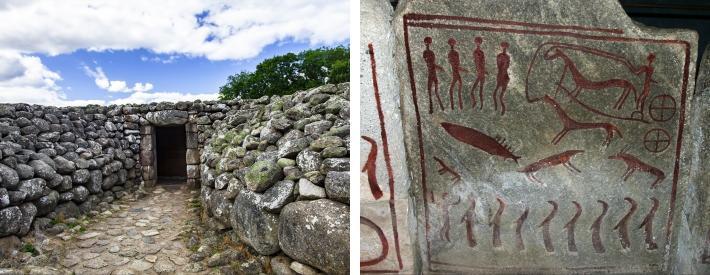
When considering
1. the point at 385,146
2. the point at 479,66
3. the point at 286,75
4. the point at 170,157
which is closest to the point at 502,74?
the point at 479,66

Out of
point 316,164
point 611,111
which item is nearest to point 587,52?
point 611,111

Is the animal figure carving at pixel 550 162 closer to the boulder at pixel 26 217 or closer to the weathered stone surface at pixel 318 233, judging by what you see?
the weathered stone surface at pixel 318 233

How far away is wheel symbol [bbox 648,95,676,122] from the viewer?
205cm

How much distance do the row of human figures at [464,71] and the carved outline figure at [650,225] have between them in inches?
38.3

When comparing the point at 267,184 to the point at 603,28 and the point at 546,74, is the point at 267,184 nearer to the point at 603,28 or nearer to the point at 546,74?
the point at 546,74

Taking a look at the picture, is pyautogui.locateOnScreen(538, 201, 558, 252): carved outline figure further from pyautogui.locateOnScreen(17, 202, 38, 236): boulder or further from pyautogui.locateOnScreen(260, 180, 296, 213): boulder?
pyautogui.locateOnScreen(17, 202, 38, 236): boulder

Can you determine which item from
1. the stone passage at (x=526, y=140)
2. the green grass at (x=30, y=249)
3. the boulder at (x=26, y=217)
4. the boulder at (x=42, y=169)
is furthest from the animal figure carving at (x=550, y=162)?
the boulder at (x=42, y=169)

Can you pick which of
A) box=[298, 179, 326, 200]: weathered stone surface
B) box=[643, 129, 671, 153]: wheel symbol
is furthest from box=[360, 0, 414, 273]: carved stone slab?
box=[298, 179, 326, 200]: weathered stone surface

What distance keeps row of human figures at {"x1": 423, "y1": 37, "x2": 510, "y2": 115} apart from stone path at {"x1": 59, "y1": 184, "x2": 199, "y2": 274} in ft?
11.6

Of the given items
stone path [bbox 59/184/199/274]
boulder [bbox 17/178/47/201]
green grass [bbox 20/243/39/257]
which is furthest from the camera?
boulder [bbox 17/178/47/201]

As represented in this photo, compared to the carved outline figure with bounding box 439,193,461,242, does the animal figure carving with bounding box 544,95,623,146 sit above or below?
above

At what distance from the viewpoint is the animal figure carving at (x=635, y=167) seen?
81.7 inches

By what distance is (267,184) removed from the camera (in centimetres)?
379

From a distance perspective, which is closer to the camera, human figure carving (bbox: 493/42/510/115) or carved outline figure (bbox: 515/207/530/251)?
human figure carving (bbox: 493/42/510/115)
